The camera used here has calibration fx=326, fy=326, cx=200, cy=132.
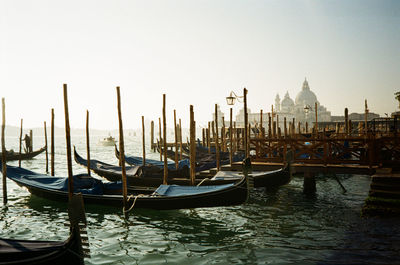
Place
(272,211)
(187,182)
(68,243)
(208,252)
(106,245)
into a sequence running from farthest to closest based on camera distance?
1. (187,182)
2. (272,211)
3. (106,245)
4. (208,252)
5. (68,243)

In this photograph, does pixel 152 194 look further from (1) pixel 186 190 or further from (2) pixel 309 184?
(2) pixel 309 184

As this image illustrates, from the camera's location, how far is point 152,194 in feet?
25.5

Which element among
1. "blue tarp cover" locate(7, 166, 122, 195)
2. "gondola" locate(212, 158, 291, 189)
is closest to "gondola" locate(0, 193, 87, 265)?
"blue tarp cover" locate(7, 166, 122, 195)

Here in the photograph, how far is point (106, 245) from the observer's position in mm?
6012

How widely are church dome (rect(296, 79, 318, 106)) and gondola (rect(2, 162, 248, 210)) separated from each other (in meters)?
115

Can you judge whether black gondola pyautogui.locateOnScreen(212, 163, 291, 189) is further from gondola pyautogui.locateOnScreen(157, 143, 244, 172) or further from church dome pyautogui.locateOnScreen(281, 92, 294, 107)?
church dome pyautogui.locateOnScreen(281, 92, 294, 107)

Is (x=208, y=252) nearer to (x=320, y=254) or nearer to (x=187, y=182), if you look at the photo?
(x=320, y=254)

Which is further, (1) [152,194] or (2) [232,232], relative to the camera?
(1) [152,194]

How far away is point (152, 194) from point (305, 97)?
390 feet

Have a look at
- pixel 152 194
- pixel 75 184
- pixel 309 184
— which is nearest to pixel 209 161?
pixel 309 184

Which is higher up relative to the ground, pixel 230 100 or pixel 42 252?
pixel 230 100

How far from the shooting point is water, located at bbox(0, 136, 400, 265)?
5.30 metres

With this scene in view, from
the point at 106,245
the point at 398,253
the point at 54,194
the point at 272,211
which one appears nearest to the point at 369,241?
the point at 398,253

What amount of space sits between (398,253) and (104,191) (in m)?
6.70
